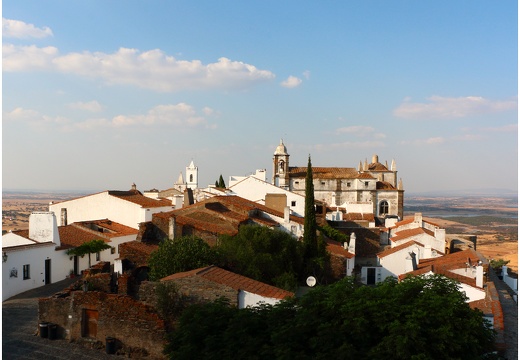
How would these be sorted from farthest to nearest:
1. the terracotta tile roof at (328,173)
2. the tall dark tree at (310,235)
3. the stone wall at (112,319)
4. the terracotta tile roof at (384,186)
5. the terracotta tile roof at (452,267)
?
1. the terracotta tile roof at (384,186)
2. the terracotta tile roof at (328,173)
3. the tall dark tree at (310,235)
4. the terracotta tile roof at (452,267)
5. the stone wall at (112,319)

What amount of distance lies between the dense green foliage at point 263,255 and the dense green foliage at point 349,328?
330 inches

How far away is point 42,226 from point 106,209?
11.3m

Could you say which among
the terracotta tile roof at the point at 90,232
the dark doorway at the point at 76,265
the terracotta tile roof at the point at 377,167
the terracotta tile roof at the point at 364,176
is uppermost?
the terracotta tile roof at the point at 377,167

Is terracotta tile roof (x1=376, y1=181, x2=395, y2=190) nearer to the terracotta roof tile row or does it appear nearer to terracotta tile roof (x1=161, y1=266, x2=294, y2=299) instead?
the terracotta roof tile row

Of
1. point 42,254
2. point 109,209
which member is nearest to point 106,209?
Result: point 109,209

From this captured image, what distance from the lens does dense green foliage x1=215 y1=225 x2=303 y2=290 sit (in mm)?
23386

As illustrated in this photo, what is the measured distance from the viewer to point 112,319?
17359 millimetres

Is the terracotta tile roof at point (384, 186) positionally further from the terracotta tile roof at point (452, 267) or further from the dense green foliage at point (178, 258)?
the dense green foliage at point (178, 258)

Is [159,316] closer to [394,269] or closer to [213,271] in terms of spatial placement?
[213,271]

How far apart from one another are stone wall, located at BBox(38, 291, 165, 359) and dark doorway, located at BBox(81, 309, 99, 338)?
5 centimetres

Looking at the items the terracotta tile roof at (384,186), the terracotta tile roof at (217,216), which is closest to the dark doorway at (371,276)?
the terracotta tile roof at (217,216)

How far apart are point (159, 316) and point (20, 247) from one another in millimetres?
11488

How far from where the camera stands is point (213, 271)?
18.3 m

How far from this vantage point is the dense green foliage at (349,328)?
12.3 meters
